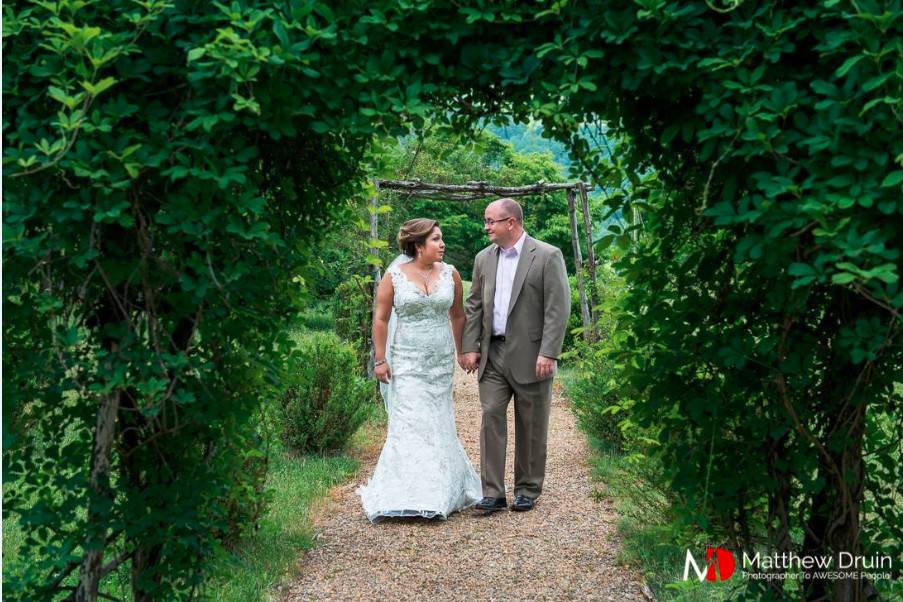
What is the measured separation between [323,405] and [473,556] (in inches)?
127

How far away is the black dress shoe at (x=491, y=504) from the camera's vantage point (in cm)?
689

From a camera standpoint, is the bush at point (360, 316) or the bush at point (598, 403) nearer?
the bush at point (598, 403)

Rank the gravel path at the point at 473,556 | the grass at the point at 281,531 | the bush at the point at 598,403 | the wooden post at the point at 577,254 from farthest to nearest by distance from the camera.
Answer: the wooden post at the point at 577,254 < the bush at the point at 598,403 < the gravel path at the point at 473,556 < the grass at the point at 281,531

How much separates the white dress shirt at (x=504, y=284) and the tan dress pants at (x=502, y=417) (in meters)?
0.15

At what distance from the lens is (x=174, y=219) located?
3.12m

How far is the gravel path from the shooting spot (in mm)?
5293

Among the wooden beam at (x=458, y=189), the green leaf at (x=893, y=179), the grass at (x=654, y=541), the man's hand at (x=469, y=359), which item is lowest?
the grass at (x=654, y=541)

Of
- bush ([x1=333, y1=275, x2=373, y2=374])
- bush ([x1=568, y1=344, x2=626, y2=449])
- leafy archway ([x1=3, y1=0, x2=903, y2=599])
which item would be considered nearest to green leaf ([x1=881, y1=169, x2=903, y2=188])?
leafy archway ([x1=3, y1=0, x2=903, y2=599])

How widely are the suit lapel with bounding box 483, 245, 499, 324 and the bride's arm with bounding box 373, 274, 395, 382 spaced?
0.72 meters

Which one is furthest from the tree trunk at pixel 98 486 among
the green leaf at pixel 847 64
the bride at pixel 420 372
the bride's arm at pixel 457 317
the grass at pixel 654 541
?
the bride's arm at pixel 457 317

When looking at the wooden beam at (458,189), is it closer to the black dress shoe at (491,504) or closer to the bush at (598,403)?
the bush at (598,403)

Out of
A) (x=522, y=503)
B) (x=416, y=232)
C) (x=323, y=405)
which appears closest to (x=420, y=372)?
(x=416, y=232)

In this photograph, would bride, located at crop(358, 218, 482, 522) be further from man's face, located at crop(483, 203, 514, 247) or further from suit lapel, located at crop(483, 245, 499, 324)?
man's face, located at crop(483, 203, 514, 247)

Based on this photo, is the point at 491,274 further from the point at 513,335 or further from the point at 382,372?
the point at 382,372
